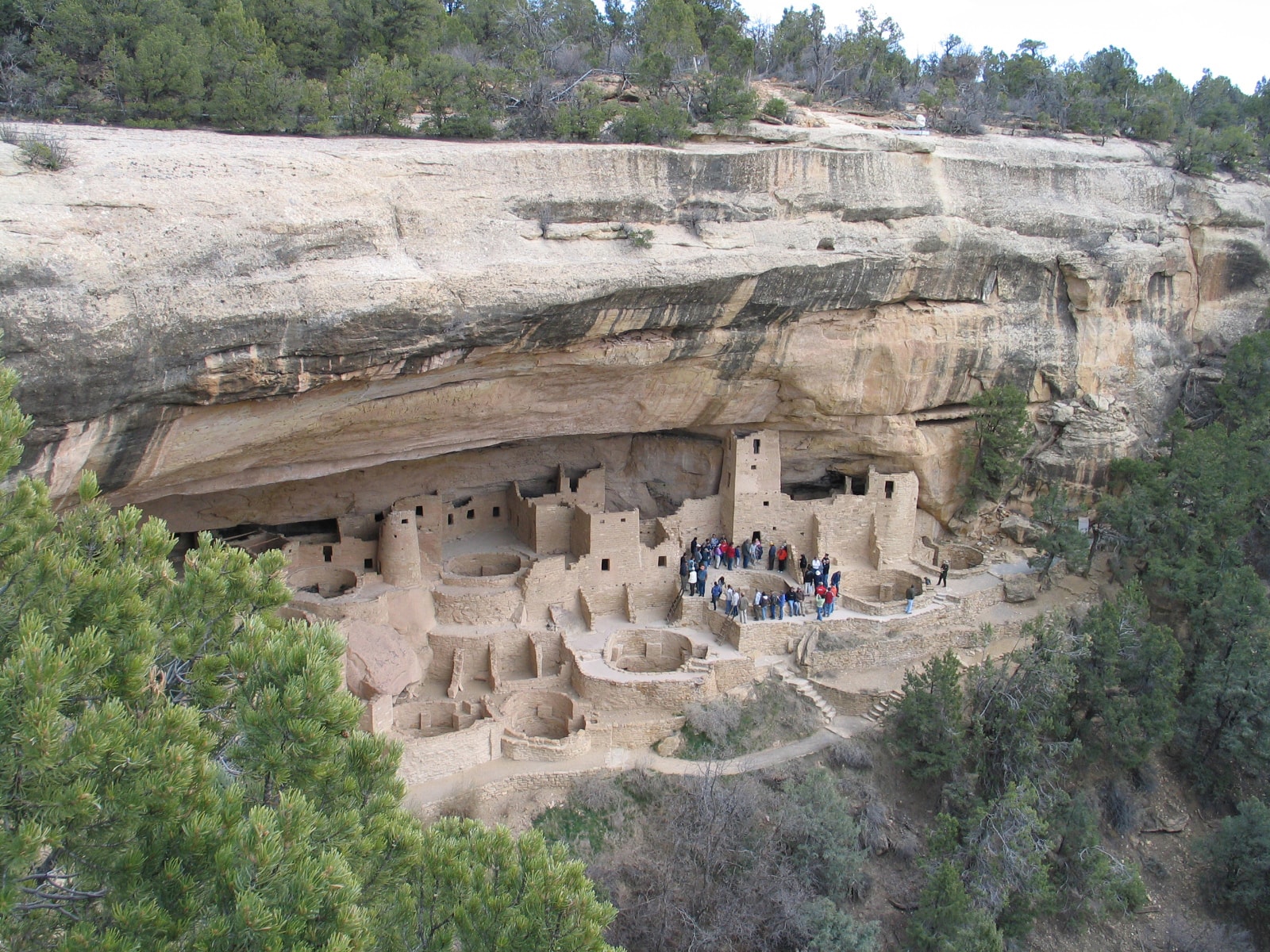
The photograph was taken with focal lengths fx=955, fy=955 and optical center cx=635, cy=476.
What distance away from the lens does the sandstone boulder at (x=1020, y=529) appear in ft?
67.2

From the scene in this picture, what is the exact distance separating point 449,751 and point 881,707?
735cm

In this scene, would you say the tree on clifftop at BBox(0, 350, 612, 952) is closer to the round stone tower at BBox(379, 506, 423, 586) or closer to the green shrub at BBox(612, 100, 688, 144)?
the round stone tower at BBox(379, 506, 423, 586)

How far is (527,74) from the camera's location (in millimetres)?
16812

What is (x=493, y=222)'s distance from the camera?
13.3 metres

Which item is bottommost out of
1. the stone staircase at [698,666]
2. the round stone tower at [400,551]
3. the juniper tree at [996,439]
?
the stone staircase at [698,666]

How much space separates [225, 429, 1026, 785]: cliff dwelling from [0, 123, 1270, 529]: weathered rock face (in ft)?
3.47

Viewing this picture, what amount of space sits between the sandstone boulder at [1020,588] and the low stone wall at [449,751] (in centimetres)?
1045

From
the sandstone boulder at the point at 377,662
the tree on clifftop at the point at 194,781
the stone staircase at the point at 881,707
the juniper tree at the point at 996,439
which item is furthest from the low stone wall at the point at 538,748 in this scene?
the juniper tree at the point at 996,439

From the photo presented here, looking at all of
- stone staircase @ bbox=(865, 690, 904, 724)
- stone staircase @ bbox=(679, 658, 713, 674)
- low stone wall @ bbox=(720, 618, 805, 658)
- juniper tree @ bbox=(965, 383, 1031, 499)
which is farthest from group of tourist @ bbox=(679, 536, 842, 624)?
juniper tree @ bbox=(965, 383, 1031, 499)

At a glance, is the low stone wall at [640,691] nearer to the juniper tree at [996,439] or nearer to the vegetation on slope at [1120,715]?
the vegetation on slope at [1120,715]

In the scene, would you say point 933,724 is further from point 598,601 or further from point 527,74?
point 527,74

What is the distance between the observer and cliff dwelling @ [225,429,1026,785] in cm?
1525

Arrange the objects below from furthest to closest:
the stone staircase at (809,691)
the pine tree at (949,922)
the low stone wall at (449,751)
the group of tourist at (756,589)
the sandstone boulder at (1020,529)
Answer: the sandstone boulder at (1020,529) → the group of tourist at (756,589) → the stone staircase at (809,691) → the low stone wall at (449,751) → the pine tree at (949,922)

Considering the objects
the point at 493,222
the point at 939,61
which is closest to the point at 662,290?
the point at 493,222
